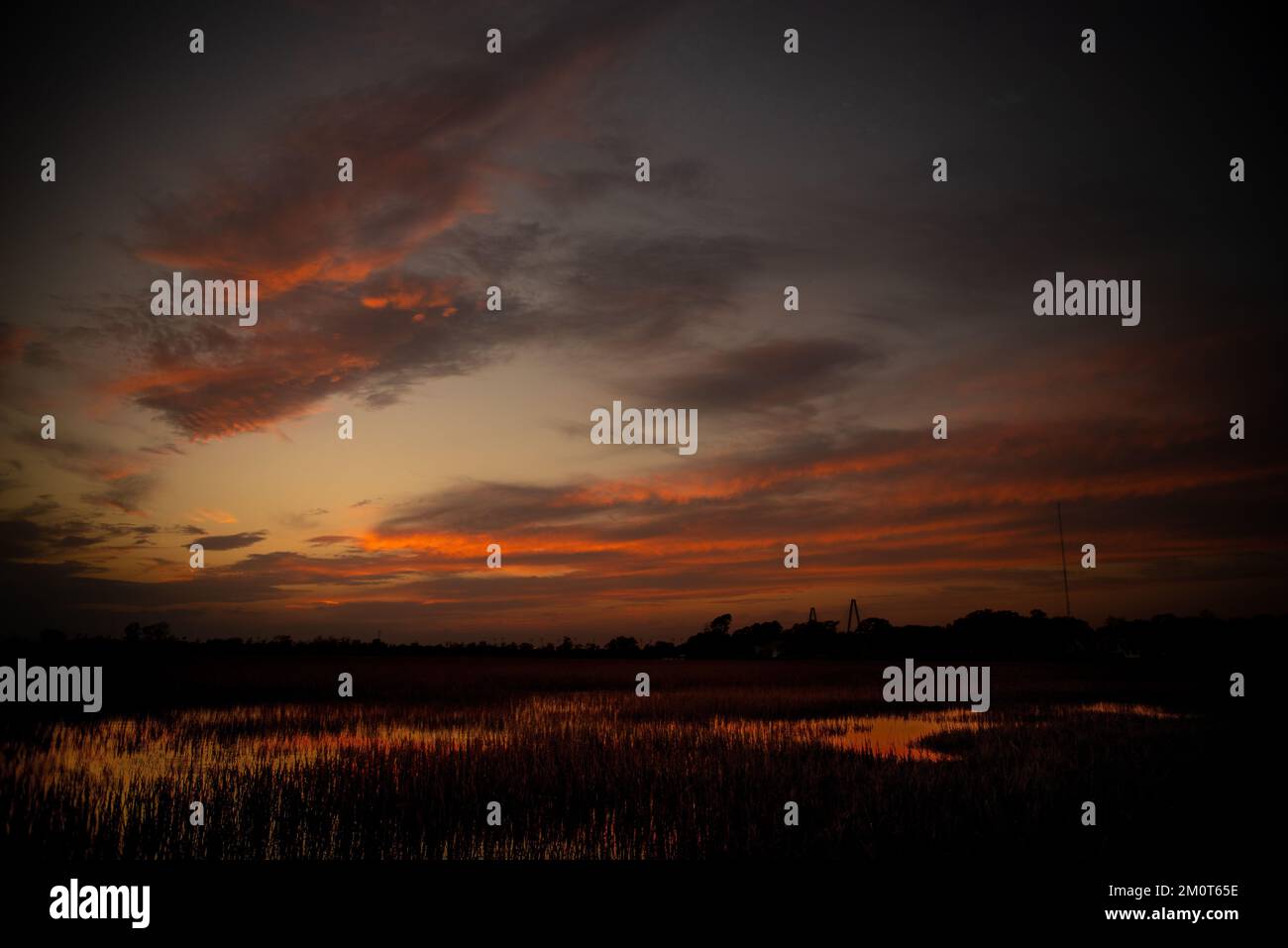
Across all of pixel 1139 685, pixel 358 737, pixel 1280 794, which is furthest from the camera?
pixel 1139 685

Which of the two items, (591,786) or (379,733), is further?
(379,733)

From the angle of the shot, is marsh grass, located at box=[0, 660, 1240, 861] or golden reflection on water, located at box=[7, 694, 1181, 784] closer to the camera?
marsh grass, located at box=[0, 660, 1240, 861]

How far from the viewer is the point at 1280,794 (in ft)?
34.8

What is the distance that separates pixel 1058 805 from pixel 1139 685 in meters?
30.1

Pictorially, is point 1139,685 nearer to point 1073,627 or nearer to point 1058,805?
point 1058,805

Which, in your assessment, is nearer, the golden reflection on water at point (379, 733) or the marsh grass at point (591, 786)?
the marsh grass at point (591, 786)

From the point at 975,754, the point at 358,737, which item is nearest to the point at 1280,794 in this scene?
the point at 975,754

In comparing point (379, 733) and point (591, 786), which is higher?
point (591, 786)
